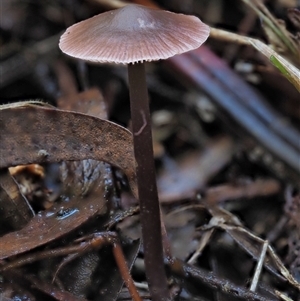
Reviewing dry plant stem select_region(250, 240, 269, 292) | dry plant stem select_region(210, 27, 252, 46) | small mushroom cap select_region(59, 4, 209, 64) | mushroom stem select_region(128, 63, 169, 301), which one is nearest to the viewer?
small mushroom cap select_region(59, 4, 209, 64)

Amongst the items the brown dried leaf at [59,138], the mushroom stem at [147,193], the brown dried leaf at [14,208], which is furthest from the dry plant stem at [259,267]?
the brown dried leaf at [14,208]

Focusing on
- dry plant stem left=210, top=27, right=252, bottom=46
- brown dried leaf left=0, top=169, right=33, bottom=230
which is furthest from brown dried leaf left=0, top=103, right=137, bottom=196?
dry plant stem left=210, top=27, right=252, bottom=46

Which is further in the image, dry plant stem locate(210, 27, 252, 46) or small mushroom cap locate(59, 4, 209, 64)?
dry plant stem locate(210, 27, 252, 46)

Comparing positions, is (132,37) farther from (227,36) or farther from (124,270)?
(227,36)

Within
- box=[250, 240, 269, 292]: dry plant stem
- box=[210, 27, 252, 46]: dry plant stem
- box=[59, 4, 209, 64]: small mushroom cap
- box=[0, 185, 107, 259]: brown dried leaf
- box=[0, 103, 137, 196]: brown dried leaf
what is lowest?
box=[0, 185, 107, 259]: brown dried leaf

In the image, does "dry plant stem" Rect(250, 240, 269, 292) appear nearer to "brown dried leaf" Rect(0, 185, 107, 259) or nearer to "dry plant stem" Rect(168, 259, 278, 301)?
"dry plant stem" Rect(168, 259, 278, 301)

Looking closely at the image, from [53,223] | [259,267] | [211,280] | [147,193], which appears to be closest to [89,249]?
[53,223]
